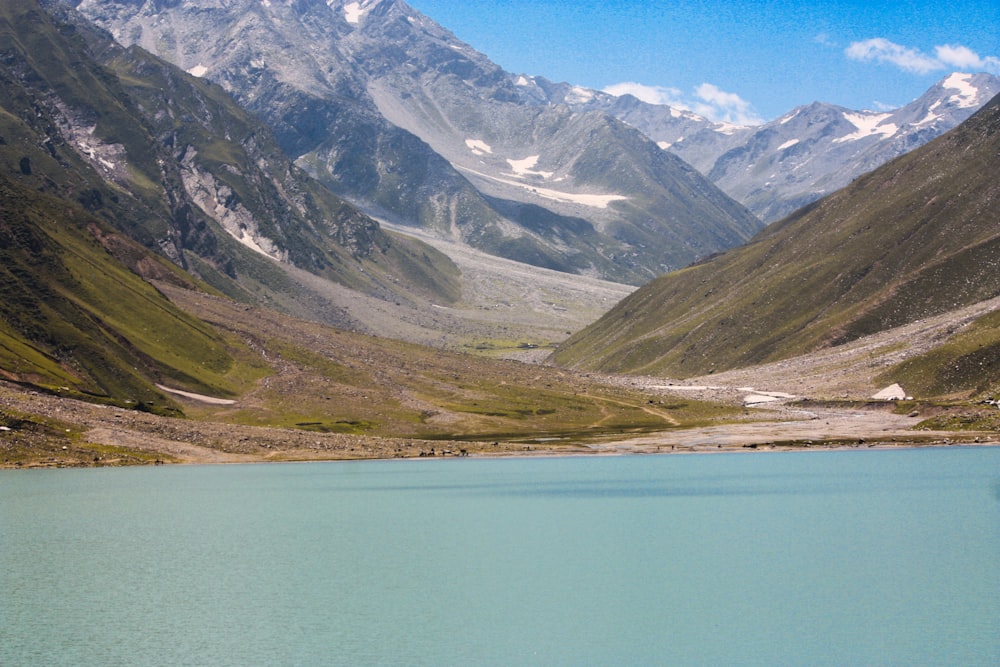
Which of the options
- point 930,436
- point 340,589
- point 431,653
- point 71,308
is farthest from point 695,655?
point 71,308

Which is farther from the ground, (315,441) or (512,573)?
(315,441)

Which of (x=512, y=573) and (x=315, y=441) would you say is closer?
(x=512, y=573)

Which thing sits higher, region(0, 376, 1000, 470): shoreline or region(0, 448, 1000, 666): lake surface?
region(0, 376, 1000, 470): shoreline

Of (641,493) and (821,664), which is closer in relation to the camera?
(821,664)

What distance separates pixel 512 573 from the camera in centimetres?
6316

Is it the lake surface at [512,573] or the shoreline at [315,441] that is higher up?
the shoreline at [315,441]

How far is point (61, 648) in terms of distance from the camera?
47625mm

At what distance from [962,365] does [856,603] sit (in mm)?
160282

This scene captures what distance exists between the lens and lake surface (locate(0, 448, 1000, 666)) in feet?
153

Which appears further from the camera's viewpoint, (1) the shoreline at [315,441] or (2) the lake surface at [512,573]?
(1) the shoreline at [315,441]

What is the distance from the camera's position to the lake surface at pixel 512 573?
4659cm

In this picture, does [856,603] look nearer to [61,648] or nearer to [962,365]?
[61,648]

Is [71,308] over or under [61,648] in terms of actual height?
over

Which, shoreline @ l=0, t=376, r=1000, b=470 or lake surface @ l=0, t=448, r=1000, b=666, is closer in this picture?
lake surface @ l=0, t=448, r=1000, b=666
